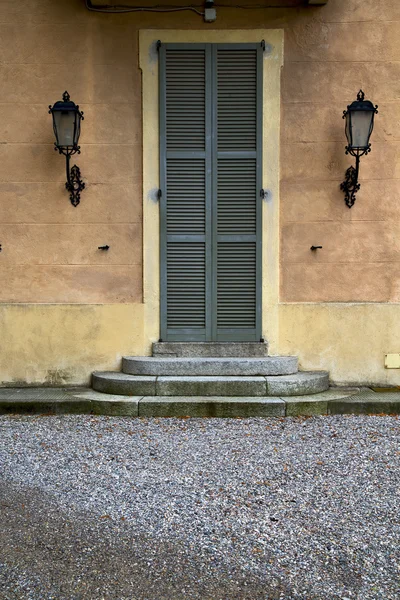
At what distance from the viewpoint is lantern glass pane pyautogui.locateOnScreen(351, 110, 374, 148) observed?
597 cm

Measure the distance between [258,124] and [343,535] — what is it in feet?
13.5

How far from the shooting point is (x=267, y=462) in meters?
4.27

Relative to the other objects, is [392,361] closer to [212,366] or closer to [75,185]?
[212,366]

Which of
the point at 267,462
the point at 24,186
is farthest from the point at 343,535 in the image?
the point at 24,186

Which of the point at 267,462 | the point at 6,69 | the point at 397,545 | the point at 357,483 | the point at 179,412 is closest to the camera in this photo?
the point at 397,545

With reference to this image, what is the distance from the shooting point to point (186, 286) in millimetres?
6266

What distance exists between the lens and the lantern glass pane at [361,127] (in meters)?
5.97

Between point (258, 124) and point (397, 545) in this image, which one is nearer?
point (397, 545)

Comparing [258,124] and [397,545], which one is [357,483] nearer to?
[397,545]

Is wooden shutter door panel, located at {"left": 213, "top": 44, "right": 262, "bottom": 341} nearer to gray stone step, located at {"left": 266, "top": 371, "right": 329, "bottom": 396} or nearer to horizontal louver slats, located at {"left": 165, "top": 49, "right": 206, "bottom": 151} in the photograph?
horizontal louver slats, located at {"left": 165, "top": 49, "right": 206, "bottom": 151}

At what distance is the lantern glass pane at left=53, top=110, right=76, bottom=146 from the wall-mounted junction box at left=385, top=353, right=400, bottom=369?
3517 mm

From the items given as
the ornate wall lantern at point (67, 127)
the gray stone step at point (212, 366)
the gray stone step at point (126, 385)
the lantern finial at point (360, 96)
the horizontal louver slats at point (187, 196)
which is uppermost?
the lantern finial at point (360, 96)

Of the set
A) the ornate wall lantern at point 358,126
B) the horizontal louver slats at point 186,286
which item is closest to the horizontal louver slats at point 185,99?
the horizontal louver slats at point 186,286

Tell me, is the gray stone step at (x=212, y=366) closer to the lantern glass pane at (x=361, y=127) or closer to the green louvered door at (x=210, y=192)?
the green louvered door at (x=210, y=192)
